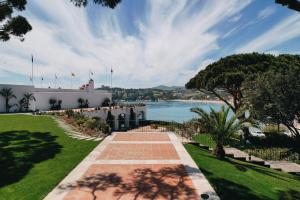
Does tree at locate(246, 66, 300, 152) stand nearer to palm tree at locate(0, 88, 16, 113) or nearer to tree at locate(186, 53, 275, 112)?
tree at locate(186, 53, 275, 112)

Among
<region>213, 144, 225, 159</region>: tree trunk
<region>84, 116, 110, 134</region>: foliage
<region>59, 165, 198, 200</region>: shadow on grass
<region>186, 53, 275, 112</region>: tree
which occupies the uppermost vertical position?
<region>186, 53, 275, 112</region>: tree

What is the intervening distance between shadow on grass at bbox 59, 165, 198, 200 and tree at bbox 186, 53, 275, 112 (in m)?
22.7

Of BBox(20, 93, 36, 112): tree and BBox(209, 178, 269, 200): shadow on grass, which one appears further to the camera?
BBox(20, 93, 36, 112): tree

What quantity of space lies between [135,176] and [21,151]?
679cm

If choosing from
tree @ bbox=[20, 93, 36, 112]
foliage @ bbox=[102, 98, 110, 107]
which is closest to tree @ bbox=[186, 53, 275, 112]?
foliage @ bbox=[102, 98, 110, 107]

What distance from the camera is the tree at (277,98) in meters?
22.7

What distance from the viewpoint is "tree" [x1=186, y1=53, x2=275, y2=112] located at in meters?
33.1

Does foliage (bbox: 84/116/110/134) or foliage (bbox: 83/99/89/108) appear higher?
foliage (bbox: 83/99/89/108)

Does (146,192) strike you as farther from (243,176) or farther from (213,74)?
(213,74)

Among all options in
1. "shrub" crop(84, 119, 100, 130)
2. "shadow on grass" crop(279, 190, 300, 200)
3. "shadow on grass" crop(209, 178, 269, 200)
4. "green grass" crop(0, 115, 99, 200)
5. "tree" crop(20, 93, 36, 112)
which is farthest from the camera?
"tree" crop(20, 93, 36, 112)

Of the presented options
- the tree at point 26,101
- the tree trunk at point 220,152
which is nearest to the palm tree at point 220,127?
the tree trunk at point 220,152

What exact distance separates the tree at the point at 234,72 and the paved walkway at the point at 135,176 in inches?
754

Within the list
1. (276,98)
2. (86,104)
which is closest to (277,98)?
(276,98)

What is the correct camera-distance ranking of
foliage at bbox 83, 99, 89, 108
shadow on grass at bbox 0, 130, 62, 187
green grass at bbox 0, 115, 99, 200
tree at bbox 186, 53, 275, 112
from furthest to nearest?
foliage at bbox 83, 99, 89, 108, tree at bbox 186, 53, 275, 112, shadow on grass at bbox 0, 130, 62, 187, green grass at bbox 0, 115, 99, 200
